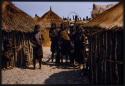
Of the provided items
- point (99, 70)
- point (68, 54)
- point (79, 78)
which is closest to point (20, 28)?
point (68, 54)

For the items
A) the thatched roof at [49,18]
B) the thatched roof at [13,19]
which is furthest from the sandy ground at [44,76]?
the thatched roof at [49,18]

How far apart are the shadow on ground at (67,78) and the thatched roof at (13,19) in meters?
2.93

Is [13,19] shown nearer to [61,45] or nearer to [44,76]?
[61,45]

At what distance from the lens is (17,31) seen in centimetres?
1441

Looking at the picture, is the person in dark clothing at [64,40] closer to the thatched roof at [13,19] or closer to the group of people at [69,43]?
the group of people at [69,43]

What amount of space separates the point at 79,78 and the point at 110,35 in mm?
3193

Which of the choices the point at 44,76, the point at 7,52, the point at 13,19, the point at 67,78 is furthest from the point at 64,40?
the point at 67,78

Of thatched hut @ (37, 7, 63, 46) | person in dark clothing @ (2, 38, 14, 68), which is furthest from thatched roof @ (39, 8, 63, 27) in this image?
person in dark clothing @ (2, 38, 14, 68)

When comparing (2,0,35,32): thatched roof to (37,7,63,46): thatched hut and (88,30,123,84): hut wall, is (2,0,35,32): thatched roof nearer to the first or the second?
(88,30,123,84): hut wall

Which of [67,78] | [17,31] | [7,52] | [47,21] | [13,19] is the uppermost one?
[47,21]

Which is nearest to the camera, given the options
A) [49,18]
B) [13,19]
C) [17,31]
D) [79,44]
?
[79,44]

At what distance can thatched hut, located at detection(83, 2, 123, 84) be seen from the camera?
8680 mm

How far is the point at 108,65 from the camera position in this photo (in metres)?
9.38

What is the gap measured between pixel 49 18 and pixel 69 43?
1867cm
